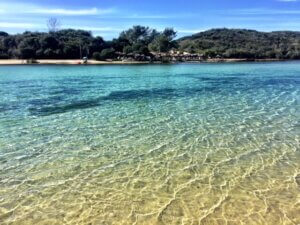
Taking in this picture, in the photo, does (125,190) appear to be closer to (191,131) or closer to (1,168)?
(1,168)

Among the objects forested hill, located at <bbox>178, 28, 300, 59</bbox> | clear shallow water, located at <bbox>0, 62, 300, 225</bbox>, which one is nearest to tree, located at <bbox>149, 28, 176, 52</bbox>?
forested hill, located at <bbox>178, 28, 300, 59</bbox>

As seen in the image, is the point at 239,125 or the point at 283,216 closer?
the point at 283,216

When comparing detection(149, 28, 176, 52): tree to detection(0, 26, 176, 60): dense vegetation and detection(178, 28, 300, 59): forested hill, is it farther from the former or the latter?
detection(178, 28, 300, 59): forested hill

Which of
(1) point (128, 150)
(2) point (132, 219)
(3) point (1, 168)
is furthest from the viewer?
(1) point (128, 150)

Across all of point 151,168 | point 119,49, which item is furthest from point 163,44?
point 151,168

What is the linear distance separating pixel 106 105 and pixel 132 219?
12.9 m

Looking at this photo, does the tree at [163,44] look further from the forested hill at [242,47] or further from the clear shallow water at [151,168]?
the clear shallow water at [151,168]

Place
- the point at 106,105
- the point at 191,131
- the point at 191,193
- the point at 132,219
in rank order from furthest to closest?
the point at 106,105, the point at 191,131, the point at 191,193, the point at 132,219

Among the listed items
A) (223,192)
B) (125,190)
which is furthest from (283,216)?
(125,190)

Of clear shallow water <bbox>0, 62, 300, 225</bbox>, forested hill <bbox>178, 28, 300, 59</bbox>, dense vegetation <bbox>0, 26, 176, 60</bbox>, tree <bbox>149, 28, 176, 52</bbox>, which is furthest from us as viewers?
forested hill <bbox>178, 28, 300, 59</bbox>

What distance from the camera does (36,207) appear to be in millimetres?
6406

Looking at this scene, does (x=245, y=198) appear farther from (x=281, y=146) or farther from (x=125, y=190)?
(x=281, y=146)

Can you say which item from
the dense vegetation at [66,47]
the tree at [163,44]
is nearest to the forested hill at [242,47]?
the tree at [163,44]

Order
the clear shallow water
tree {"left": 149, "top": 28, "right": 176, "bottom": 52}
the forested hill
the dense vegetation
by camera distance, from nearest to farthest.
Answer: the clear shallow water → the dense vegetation → tree {"left": 149, "top": 28, "right": 176, "bottom": 52} → the forested hill
